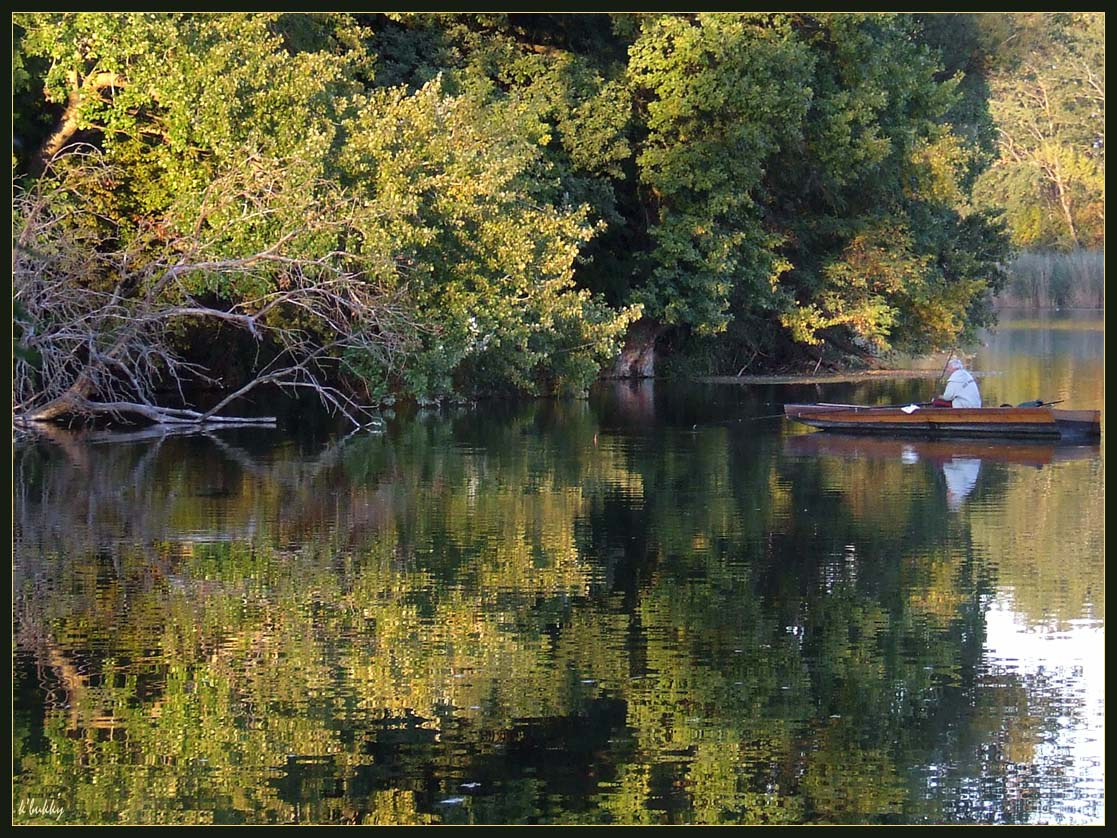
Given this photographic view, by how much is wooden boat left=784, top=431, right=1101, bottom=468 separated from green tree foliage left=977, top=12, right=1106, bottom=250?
47213 millimetres

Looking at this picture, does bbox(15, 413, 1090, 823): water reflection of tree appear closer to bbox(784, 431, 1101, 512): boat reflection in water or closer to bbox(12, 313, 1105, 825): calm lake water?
bbox(12, 313, 1105, 825): calm lake water

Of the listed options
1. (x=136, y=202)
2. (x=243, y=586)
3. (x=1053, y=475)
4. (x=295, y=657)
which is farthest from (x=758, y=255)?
(x=295, y=657)

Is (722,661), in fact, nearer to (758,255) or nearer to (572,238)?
(572,238)

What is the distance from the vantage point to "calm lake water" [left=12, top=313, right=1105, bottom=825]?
8.90 m

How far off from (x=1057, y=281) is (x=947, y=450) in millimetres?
36641

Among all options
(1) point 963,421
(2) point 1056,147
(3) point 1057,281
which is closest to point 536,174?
(1) point 963,421

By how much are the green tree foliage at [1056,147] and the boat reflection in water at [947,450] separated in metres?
47.2

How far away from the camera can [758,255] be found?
34188mm

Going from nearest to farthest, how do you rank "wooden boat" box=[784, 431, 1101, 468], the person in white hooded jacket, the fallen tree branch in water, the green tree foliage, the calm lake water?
1. the calm lake water
2. "wooden boat" box=[784, 431, 1101, 468]
3. the fallen tree branch in water
4. the person in white hooded jacket
5. the green tree foliage

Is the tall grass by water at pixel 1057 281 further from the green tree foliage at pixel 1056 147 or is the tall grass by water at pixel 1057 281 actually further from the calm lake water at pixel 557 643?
the calm lake water at pixel 557 643

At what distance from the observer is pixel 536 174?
102ft

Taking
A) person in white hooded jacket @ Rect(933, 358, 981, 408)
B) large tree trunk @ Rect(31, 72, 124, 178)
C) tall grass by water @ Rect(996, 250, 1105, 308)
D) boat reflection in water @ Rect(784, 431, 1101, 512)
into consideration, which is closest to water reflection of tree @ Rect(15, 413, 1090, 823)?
boat reflection in water @ Rect(784, 431, 1101, 512)

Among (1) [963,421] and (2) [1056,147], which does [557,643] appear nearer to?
(1) [963,421]

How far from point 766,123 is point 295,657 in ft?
72.2
